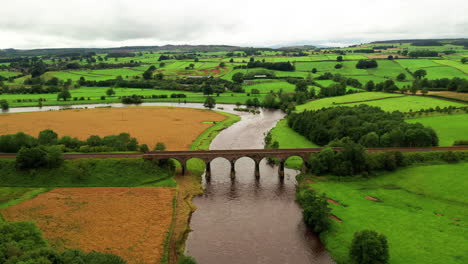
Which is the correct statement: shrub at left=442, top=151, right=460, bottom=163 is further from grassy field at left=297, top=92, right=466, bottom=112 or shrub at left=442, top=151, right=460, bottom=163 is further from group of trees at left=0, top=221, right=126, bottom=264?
group of trees at left=0, top=221, right=126, bottom=264

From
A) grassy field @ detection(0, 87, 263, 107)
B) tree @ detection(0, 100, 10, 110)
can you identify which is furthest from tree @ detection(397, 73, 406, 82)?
tree @ detection(0, 100, 10, 110)

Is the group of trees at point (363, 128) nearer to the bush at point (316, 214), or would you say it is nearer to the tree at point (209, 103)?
the bush at point (316, 214)

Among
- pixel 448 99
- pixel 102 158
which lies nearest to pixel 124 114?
pixel 102 158

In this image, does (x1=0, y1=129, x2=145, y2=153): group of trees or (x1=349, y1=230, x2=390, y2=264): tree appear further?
(x1=0, y1=129, x2=145, y2=153): group of trees

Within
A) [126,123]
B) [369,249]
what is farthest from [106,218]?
[126,123]

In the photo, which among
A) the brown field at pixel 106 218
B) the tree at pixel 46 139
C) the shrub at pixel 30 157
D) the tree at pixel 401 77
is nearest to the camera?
the brown field at pixel 106 218

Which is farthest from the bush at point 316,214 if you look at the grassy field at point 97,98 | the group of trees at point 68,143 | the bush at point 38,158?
the grassy field at point 97,98
